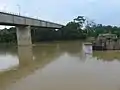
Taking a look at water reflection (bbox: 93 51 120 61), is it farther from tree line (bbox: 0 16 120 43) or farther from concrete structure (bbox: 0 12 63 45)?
tree line (bbox: 0 16 120 43)

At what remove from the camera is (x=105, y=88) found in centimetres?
1145

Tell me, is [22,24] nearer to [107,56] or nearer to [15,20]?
[15,20]

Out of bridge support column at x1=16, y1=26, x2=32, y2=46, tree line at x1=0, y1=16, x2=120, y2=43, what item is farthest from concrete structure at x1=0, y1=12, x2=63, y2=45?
tree line at x1=0, y1=16, x2=120, y2=43

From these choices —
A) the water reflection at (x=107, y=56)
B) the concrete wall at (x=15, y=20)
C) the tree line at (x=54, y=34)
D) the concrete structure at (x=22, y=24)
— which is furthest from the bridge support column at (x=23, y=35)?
the water reflection at (x=107, y=56)

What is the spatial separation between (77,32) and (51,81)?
5947 centimetres

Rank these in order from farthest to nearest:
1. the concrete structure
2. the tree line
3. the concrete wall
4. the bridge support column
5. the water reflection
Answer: the tree line
the bridge support column
the concrete structure
the concrete wall
the water reflection

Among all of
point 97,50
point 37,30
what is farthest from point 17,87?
point 37,30

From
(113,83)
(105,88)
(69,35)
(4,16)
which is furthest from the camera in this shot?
(69,35)

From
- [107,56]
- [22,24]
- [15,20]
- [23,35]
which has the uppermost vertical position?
[15,20]

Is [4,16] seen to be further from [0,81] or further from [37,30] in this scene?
[37,30]

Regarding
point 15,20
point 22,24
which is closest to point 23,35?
point 22,24

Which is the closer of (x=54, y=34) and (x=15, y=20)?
(x=15, y=20)

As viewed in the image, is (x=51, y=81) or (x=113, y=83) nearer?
(x=113, y=83)

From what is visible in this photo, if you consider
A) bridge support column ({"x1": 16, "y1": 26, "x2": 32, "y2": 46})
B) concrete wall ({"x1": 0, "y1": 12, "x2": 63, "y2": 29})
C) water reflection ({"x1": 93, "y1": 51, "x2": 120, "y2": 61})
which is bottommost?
water reflection ({"x1": 93, "y1": 51, "x2": 120, "y2": 61})
